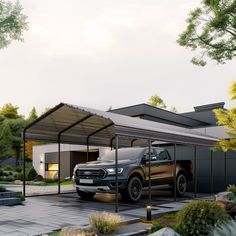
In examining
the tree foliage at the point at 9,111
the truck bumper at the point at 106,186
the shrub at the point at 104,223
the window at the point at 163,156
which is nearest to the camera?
the shrub at the point at 104,223

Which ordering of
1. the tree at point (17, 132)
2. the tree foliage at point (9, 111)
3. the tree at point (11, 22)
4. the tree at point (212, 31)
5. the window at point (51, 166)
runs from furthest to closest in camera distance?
the tree foliage at point (9, 111) < the tree at point (17, 132) < the window at point (51, 166) < the tree at point (11, 22) < the tree at point (212, 31)

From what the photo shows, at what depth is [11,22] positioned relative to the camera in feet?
71.3

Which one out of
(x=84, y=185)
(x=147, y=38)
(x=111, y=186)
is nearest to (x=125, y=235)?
(x=111, y=186)

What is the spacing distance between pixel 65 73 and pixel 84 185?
11.4m

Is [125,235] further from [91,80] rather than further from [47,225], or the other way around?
[91,80]

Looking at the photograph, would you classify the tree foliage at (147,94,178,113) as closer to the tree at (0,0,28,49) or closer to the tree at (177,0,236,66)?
the tree at (177,0,236,66)

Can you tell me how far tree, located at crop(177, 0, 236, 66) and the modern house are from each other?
3.73 metres

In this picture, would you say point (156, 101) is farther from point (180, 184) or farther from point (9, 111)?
point (180, 184)

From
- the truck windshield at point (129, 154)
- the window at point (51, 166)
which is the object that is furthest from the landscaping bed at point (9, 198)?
the window at point (51, 166)

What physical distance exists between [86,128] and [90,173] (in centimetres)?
409

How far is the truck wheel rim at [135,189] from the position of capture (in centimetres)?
1277

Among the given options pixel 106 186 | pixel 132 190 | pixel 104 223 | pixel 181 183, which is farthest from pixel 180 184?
pixel 104 223

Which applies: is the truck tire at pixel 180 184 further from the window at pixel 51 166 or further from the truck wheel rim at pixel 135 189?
the window at pixel 51 166

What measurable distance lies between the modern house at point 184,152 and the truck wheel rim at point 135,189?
433cm
